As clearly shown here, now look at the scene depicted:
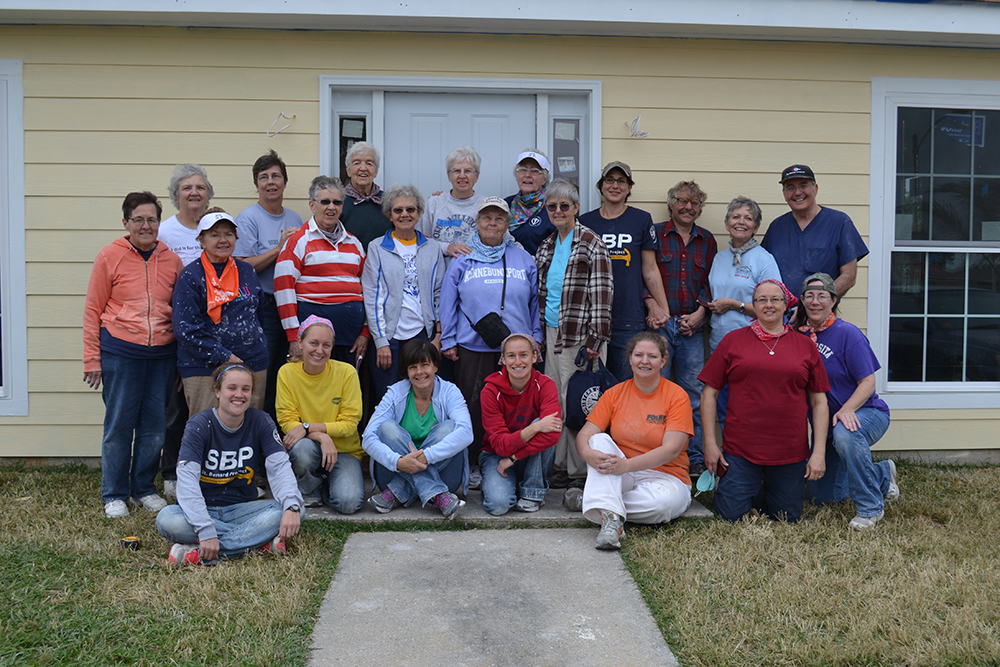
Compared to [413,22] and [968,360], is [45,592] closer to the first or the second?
[413,22]

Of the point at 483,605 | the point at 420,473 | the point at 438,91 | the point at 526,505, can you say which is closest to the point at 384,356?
the point at 420,473

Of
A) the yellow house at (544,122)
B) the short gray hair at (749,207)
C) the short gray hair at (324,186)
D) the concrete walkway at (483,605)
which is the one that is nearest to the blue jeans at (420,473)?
the concrete walkway at (483,605)

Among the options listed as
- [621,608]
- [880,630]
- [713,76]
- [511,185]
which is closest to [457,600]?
[621,608]

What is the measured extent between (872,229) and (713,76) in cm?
147

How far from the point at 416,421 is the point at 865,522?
2319 millimetres

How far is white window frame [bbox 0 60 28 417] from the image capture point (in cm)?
497

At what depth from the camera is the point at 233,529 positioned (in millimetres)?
3551

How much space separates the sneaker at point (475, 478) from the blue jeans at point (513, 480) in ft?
1.02

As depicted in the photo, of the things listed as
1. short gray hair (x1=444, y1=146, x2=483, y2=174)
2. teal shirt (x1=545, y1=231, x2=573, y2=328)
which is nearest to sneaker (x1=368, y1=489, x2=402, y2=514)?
teal shirt (x1=545, y1=231, x2=573, y2=328)

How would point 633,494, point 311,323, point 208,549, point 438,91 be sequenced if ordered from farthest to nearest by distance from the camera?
point 438,91 → point 311,323 → point 633,494 → point 208,549

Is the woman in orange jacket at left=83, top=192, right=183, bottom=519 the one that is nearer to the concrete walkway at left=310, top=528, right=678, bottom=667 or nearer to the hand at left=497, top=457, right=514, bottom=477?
the concrete walkway at left=310, top=528, right=678, bottom=667

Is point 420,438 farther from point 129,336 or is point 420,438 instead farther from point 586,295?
point 129,336

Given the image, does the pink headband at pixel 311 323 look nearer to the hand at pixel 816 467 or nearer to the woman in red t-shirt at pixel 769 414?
the woman in red t-shirt at pixel 769 414

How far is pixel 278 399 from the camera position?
413cm
